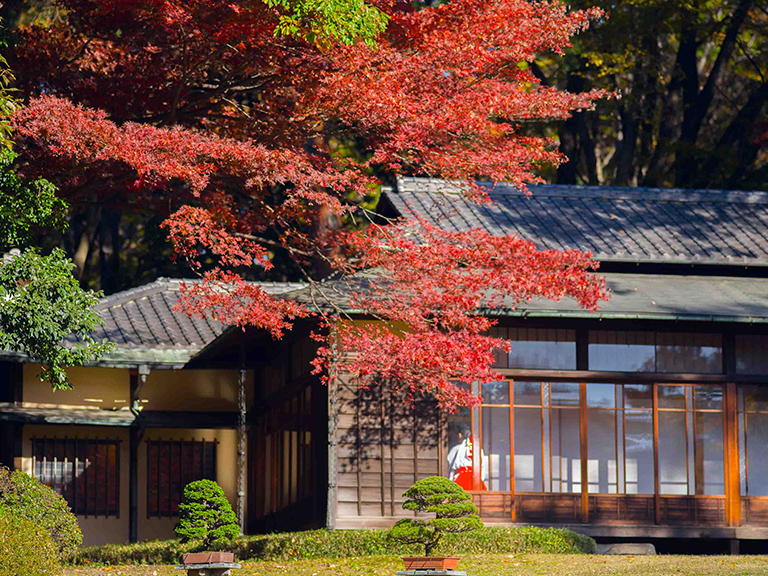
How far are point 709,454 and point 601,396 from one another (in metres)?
1.87

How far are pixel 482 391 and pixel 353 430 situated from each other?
209 centimetres

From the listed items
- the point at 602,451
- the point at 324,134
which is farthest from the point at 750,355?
the point at 324,134

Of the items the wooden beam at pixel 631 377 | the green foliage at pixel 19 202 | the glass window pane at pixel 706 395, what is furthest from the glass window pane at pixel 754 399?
the green foliage at pixel 19 202

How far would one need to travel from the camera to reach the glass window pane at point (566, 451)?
1755 cm

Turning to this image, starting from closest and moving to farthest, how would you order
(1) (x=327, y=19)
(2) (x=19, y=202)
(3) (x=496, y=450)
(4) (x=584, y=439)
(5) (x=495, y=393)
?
(1) (x=327, y=19)
(2) (x=19, y=202)
(3) (x=496, y=450)
(5) (x=495, y=393)
(4) (x=584, y=439)

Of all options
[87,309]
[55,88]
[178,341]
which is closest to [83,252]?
[178,341]

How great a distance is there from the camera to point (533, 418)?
1755cm

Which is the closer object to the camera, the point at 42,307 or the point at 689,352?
the point at 42,307

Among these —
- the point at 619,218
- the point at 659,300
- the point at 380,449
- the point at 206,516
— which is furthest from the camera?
the point at 619,218

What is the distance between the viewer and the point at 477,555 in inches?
595

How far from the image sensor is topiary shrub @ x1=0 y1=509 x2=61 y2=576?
1103 centimetres

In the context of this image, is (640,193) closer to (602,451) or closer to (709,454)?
(709,454)

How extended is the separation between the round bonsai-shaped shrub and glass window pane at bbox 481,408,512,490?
320 centimetres

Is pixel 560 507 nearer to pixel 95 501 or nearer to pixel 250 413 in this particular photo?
pixel 250 413
